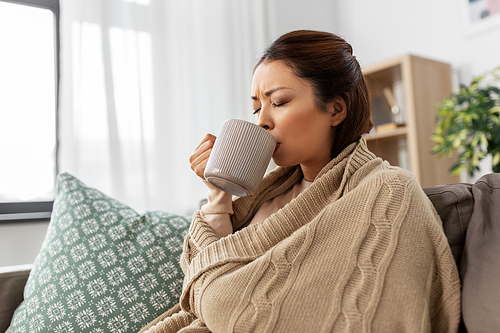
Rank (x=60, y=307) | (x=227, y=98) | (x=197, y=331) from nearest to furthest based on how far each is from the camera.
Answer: (x=197, y=331) → (x=60, y=307) → (x=227, y=98)

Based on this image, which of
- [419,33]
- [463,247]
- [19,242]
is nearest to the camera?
[463,247]

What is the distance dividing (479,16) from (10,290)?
249 centimetres

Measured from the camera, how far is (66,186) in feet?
3.99

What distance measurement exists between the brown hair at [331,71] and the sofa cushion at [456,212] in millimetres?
255

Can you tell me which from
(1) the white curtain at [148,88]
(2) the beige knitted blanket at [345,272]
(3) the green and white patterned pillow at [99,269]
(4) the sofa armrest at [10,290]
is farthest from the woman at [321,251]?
(1) the white curtain at [148,88]

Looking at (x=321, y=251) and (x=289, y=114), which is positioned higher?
(x=289, y=114)

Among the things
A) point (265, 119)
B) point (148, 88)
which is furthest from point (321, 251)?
point (148, 88)

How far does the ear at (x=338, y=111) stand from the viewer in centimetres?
100

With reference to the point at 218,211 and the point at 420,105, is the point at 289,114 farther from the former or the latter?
the point at 420,105

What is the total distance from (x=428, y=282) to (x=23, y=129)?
195 cm

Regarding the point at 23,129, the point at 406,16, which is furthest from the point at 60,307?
the point at 406,16

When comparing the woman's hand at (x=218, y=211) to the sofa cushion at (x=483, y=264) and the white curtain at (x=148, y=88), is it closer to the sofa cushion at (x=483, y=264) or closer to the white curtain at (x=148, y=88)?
the sofa cushion at (x=483, y=264)

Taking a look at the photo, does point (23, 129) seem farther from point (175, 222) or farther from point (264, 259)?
point (264, 259)

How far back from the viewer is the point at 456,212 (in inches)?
33.1
